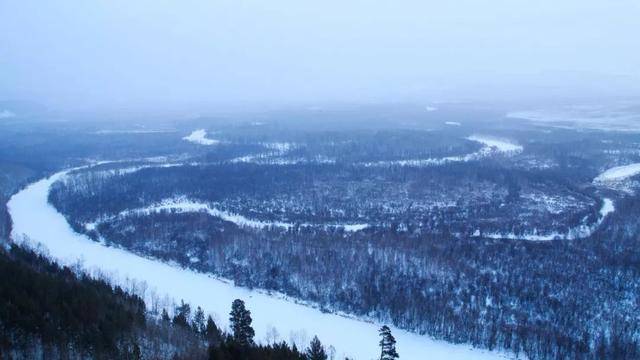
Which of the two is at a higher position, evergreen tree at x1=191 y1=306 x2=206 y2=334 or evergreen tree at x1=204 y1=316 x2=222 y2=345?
evergreen tree at x1=204 y1=316 x2=222 y2=345

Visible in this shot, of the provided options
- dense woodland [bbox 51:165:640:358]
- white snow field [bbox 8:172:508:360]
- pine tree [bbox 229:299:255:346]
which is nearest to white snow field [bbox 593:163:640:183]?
dense woodland [bbox 51:165:640:358]

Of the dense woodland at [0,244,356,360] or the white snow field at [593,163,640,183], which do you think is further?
the white snow field at [593,163,640,183]

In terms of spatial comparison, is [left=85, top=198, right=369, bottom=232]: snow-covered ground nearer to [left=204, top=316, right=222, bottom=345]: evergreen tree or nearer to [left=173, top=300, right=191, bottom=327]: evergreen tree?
[left=173, top=300, right=191, bottom=327]: evergreen tree

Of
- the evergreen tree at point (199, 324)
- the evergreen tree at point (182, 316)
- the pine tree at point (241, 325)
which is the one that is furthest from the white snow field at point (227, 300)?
the pine tree at point (241, 325)

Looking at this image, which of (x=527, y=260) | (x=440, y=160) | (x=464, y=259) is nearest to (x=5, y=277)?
(x=464, y=259)

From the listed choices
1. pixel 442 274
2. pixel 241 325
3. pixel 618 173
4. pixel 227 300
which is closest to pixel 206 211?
pixel 227 300

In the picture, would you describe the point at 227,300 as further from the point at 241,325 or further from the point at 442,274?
the point at 442,274
